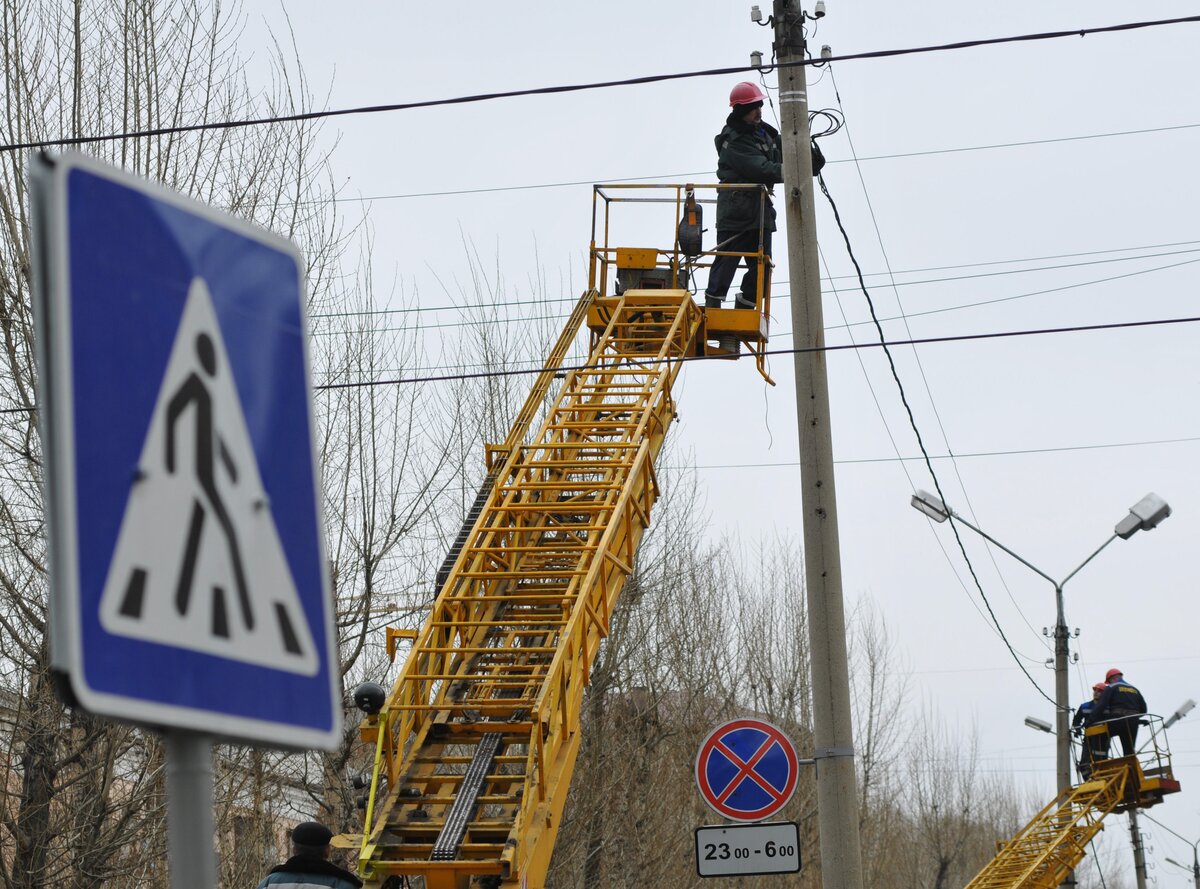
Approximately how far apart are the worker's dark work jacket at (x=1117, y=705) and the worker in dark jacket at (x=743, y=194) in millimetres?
13062

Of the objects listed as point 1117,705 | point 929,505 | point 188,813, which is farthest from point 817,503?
point 1117,705

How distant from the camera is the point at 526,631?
10.4m

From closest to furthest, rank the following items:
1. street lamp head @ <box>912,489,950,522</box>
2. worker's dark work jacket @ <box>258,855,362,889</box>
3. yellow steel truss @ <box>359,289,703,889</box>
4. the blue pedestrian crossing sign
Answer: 1. the blue pedestrian crossing sign
2. worker's dark work jacket @ <box>258,855,362,889</box>
3. yellow steel truss @ <box>359,289,703,889</box>
4. street lamp head @ <box>912,489,950,522</box>

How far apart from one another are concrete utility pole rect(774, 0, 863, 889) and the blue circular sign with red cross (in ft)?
0.79

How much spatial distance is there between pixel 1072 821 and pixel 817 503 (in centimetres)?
1446

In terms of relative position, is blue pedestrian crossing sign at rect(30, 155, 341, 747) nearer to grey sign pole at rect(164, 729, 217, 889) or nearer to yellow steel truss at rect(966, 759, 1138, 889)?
grey sign pole at rect(164, 729, 217, 889)

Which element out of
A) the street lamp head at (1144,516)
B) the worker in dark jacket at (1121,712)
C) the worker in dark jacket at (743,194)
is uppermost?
the worker in dark jacket at (743,194)

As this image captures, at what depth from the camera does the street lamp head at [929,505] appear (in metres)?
20.1

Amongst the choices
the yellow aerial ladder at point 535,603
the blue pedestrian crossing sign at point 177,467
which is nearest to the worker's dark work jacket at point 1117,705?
the yellow aerial ladder at point 535,603

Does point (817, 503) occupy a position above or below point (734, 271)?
below

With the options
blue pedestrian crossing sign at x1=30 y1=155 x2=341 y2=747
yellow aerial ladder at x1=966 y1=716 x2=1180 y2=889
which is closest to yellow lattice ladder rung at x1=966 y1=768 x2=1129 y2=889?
yellow aerial ladder at x1=966 y1=716 x2=1180 y2=889

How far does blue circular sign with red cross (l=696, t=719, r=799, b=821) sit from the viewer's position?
376 inches

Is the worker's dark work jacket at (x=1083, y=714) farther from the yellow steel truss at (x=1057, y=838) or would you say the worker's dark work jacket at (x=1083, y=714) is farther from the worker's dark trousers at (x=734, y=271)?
the worker's dark trousers at (x=734, y=271)

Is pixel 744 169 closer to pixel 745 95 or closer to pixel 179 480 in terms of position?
pixel 745 95
